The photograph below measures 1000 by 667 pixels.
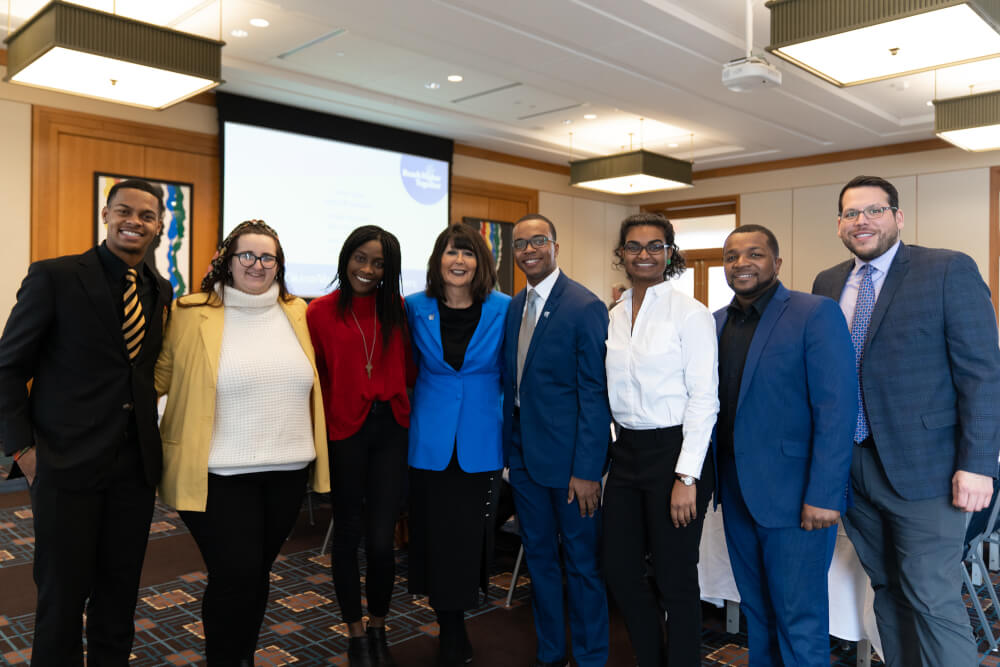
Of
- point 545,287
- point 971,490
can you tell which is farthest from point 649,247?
point 971,490

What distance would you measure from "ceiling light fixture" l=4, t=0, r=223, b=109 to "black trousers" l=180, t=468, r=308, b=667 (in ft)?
12.5

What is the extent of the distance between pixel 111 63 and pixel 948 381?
546 cm

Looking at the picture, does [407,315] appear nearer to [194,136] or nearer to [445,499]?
[445,499]

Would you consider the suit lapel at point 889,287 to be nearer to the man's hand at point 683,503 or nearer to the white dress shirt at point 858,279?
the white dress shirt at point 858,279

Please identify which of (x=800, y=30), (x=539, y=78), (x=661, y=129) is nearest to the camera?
(x=800, y=30)

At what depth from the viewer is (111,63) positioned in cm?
509

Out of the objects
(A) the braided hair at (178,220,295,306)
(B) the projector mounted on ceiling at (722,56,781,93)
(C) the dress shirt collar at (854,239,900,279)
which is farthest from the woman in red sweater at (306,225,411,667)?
(B) the projector mounted on ceiling at (722,56,781,93)

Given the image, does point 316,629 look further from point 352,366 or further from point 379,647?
point 352,366

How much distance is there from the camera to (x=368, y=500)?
9.25ft

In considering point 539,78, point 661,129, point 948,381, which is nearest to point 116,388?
point 948,381

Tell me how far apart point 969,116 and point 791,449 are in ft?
21.3

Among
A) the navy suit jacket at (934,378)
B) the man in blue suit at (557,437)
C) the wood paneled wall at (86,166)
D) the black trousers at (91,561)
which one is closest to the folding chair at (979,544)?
the navy suit jacket at (934,378)

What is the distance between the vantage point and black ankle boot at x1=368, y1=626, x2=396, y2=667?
292cm

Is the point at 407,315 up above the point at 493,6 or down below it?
below
